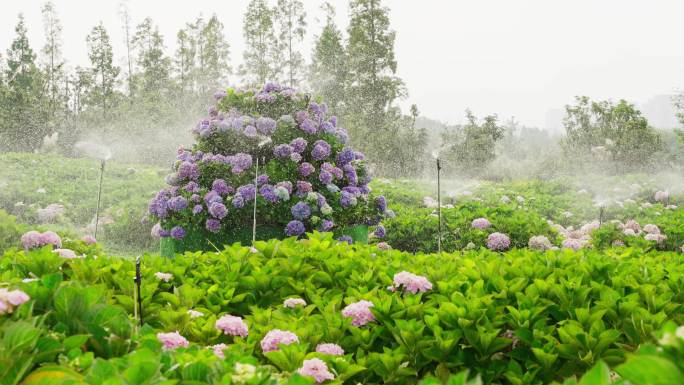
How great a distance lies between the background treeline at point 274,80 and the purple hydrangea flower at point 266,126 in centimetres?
1643

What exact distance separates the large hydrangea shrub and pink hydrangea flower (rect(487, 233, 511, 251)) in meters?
1.41

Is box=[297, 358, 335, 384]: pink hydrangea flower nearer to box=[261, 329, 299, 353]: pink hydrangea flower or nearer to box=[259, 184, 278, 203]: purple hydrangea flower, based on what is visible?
box=[261, 329, 299, 353]: pink hydrangea flower

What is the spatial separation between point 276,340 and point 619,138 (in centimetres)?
2028

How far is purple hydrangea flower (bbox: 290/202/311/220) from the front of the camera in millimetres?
5936

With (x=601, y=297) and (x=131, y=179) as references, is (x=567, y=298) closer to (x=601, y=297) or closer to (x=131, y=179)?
(x=601, y=297)

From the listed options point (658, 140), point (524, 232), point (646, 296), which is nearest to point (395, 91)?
point (658, 140)

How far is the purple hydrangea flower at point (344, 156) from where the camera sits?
6523 millimetres

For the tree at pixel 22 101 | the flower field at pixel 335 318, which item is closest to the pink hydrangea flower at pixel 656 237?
the flower field at pixel 335 318

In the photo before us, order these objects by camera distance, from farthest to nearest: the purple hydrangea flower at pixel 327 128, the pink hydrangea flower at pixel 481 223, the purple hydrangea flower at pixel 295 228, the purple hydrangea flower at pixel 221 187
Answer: the pink hydrangea flower at pixel 481 223
the purple hydrangea flower at pixel 327 128
the purple hydrangea flower at pixel 221 187
the purple hydrangea flower at pixel 295 228

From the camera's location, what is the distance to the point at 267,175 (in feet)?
20.1

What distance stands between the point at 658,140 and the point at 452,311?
2074cm

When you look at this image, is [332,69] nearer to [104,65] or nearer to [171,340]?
[104,65]

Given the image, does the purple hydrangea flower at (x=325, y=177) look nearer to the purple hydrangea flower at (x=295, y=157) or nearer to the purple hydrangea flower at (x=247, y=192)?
the purple hydrangea flower at (x=295, y=157)

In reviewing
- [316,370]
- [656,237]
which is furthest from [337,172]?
[316,370]
